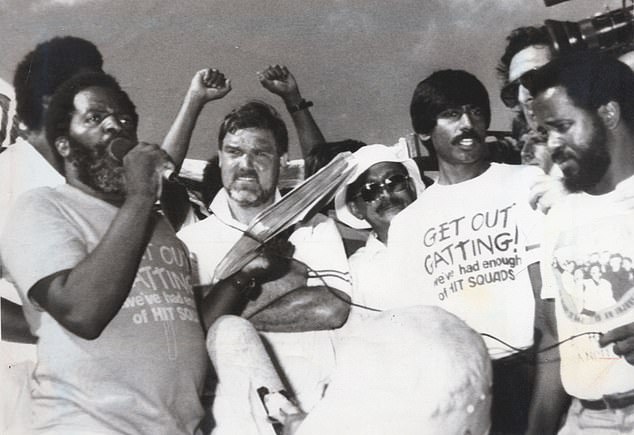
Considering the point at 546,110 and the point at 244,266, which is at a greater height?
the point at 546,110

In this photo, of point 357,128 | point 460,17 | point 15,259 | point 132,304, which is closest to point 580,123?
point 460,17

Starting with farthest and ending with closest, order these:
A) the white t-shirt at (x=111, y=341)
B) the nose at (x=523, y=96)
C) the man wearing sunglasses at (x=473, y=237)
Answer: the nose at (x=523, y=96)
the man wearing sunglasses at (x=473, y=237)
the white t-shirt at (x=111, y=341)

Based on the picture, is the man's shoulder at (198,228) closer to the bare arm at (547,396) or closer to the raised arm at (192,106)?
the raised arm at (192,106)

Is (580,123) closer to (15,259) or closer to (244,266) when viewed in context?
(244,266)

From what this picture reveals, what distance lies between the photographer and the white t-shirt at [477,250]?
2830mm

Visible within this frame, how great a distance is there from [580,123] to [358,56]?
33.0 inches

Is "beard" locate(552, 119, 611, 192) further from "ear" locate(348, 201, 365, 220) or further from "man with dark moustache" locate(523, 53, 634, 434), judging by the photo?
"ear" locate(348, 201, 365, 220)

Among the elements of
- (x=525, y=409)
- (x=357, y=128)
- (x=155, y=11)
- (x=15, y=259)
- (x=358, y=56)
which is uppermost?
(x=155, y=11)

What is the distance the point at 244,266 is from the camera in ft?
9.32

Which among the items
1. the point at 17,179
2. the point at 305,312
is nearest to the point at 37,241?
the point at 17,179

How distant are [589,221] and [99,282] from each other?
1.73 meters

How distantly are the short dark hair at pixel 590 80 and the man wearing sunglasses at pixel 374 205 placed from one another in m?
0.57

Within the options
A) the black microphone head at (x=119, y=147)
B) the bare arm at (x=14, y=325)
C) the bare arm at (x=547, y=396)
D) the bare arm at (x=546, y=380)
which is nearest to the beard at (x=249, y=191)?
the black microphone head at (x=119, y=147)

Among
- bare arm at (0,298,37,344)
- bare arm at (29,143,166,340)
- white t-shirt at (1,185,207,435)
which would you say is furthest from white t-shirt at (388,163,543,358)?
bare arm at (0,298,37,344)
